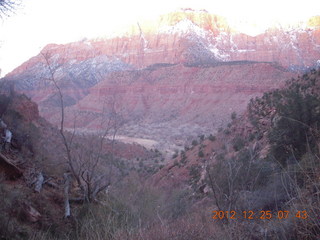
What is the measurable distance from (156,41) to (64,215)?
96684 millimetres

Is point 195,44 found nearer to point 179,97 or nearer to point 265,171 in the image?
point 179,97

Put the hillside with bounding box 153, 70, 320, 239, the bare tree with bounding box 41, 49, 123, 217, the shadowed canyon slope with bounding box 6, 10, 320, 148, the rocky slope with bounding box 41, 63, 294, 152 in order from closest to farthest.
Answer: the hillside with bounding box 153, 70, 320, 239 < the bare tree with bounding box 41, 49, 123, 217 < the rocky slope with bounding box 41, 63, 294, 152 < the shadowed canyon slope with bounding box 6, 10, 320, 148

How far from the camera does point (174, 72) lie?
228 ft

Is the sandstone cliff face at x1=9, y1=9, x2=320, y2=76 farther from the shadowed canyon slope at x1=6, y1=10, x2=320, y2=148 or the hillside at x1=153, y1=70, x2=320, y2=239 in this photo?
the hillside at x1=153, y1=70, x2=320, y2=239

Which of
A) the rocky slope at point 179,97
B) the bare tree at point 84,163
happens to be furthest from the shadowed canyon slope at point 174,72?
the bare tree at point 84,163

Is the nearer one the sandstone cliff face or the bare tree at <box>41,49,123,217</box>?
the bare tree at <box>41,49,123,217</box>

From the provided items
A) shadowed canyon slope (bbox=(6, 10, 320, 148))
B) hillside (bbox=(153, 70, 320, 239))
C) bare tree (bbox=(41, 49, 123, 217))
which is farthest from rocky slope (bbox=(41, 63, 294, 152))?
bare tree (bbox=(41, 49, 123, 217))

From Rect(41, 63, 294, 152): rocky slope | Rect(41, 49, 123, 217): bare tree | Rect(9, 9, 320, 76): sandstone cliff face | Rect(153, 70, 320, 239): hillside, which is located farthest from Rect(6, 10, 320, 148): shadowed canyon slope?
Rect(41, 49, 123, 217): bare tree

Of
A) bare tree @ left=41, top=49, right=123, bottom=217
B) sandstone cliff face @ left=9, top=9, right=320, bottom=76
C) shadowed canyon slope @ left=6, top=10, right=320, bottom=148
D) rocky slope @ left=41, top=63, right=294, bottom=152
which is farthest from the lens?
sandstone cliff face @ left=9, top=9, right=320, bottom=76

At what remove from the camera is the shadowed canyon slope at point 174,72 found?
170 ft

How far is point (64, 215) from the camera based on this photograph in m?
6.60

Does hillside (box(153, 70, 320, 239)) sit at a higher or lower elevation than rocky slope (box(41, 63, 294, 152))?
higher

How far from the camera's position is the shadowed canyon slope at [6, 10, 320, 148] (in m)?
51.8

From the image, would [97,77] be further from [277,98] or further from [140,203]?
[140,203]
